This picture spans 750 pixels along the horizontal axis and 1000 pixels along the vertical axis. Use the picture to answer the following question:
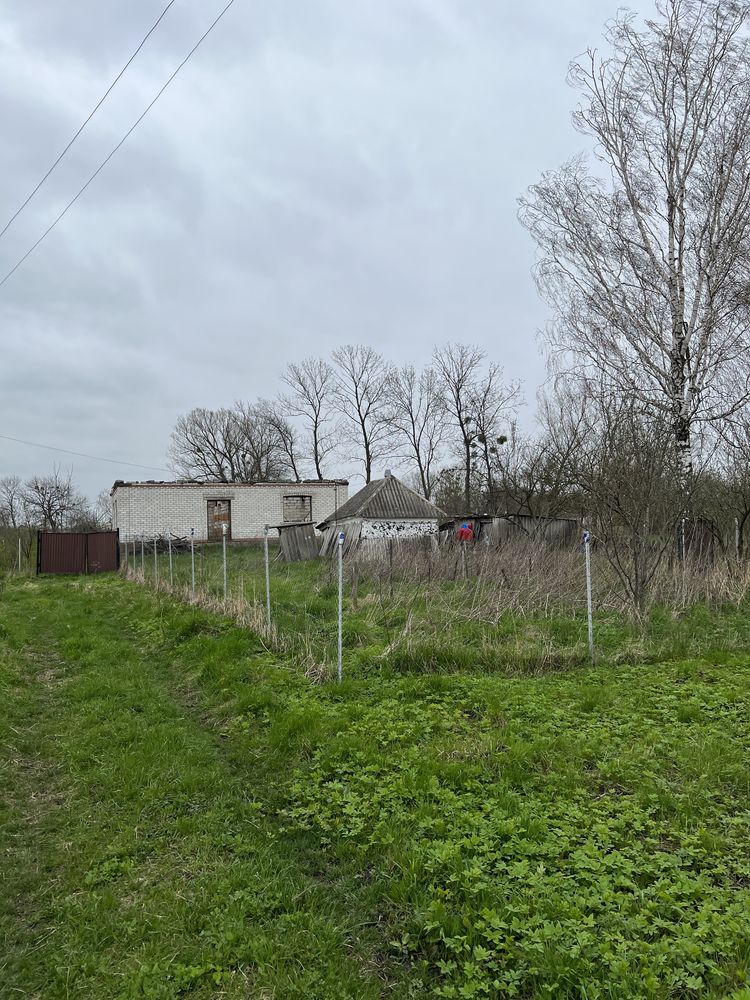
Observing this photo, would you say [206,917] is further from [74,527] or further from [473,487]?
[74,527]

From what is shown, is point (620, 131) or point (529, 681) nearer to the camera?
point (529, 681)

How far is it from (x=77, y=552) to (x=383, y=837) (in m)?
22.6

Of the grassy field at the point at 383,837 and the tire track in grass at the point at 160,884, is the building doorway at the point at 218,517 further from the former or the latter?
the tire track in grass at the point at 160,884

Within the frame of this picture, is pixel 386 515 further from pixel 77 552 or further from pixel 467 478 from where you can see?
pixel 467 478

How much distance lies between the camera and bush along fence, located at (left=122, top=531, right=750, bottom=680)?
697 cm

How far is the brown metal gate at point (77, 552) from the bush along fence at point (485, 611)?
1208 centimetres

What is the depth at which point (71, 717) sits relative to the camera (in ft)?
19.4

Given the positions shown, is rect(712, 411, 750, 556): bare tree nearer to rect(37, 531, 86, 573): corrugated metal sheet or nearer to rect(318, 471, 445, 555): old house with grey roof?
rect(318, 471, 445, 555): old house with grey roof

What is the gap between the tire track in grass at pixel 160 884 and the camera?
8.43 feet

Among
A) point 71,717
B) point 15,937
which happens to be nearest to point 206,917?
point 15,937

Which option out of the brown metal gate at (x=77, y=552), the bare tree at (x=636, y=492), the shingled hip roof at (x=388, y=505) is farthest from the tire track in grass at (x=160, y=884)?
the shingled hip roof at (x=388, y=505)

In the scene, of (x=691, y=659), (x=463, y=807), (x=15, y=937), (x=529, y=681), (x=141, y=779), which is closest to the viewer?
(x=15, y=937)

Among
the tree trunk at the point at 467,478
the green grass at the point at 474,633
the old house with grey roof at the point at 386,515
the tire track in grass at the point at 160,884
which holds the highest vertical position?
the tree trunk at the point at 467,478

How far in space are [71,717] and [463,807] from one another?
3924mm
